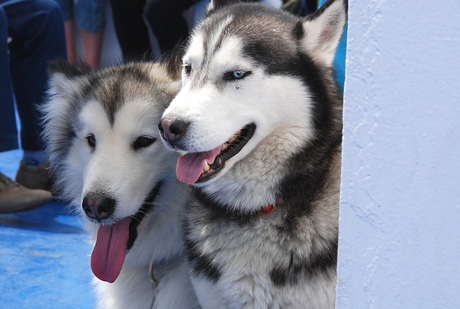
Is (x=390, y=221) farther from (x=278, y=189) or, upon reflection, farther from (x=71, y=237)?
(x=71, y=237)

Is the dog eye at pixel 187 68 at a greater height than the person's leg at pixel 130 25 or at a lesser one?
greater

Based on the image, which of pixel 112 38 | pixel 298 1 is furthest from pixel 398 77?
pixel 112 38

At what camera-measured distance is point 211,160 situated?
1494mm

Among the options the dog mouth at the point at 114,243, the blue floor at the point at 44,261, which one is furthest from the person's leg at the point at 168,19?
the dog mouth at the point at 114,243

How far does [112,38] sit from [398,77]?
4955mm

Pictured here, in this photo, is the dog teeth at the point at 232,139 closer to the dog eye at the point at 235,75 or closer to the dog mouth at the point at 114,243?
the dog eye at the point at 235,75

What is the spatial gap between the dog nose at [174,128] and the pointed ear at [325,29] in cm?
61

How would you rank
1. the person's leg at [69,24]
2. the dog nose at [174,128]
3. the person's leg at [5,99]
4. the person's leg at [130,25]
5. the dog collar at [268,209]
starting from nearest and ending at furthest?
the dog nose at [174,128] → the dog collar at [268,209] → the person's leg at [5,99] → the person's leg at [130,25] → the person's leg at [69,24]

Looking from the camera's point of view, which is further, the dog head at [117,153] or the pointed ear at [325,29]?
the dog head at [117,153]

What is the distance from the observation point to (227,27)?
159 centimetres

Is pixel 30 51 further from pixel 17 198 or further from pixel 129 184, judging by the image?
pixel 129 184

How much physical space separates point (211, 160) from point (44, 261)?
1711 mm

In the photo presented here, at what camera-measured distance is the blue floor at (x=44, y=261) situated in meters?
2.27

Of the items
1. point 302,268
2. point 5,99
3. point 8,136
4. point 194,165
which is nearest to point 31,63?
point 5,99
